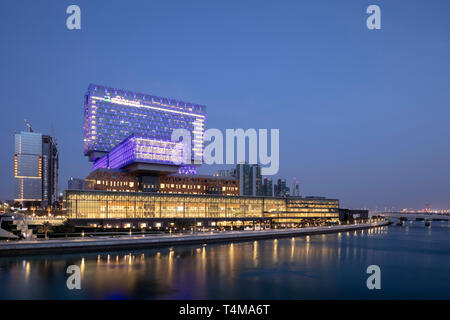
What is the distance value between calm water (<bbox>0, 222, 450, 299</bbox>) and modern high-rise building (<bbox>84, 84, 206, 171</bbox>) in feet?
259

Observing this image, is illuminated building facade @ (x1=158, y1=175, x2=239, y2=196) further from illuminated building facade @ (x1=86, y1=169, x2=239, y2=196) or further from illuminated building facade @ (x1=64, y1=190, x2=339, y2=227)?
illuminated building facade @ (x1=64, y1=190, x2=339, y2=227)

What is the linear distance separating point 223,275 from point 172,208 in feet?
275

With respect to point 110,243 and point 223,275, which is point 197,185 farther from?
point 223,275

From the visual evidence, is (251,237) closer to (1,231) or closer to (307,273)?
(307,273)

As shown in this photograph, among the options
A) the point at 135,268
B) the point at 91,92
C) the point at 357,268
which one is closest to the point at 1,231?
the point at 135,268

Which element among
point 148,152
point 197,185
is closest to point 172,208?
point 148,152

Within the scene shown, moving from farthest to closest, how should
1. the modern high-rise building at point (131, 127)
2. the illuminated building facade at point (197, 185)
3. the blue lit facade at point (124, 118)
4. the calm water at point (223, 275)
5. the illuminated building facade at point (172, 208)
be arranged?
the blue lit facade at point (124, 118)
the illuminated building facade at point (197, 185)
the modern high-rise building at point (131, 127)
the illuminated building facade at point (172, 208)
the calm water at point (223, 275)

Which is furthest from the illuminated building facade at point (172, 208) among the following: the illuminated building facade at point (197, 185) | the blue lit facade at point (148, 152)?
the illuminated building facade at point (197, 185)

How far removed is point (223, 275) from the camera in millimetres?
49250

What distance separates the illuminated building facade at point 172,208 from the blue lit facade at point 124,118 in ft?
145

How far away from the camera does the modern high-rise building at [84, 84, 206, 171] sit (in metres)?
146

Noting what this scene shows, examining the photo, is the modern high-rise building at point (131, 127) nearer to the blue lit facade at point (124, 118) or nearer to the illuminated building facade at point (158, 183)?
the blue lit facade at point (124, 118)

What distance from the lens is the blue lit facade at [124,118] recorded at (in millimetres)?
171500

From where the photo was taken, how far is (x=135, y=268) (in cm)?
5216
